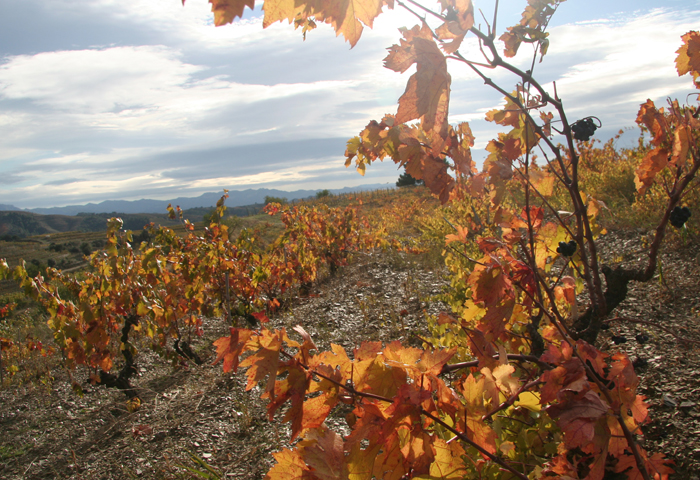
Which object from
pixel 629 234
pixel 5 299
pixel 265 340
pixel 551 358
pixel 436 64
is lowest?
pixel 5 299

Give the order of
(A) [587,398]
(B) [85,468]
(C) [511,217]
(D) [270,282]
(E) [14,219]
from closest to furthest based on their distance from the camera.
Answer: (A) [587,398], (C) [511,217], (B) [85,468], (D) [270,282], (E) [14,219]

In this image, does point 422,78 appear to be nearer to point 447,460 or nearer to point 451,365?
point 451,365

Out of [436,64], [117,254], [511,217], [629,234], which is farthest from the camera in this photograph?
[629,234]

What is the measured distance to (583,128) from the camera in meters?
1.16

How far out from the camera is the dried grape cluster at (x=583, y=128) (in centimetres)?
115

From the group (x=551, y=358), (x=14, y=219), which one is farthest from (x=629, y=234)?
(x=14, y=219)

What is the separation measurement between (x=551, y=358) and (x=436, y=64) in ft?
2.47

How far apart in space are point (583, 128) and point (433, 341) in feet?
4.41

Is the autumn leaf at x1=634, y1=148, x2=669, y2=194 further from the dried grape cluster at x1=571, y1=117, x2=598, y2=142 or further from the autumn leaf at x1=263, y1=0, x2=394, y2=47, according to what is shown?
the autumn leaf at x1=263, y1=0, x2=394, y2=47

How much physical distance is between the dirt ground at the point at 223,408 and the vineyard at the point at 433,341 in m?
0.02

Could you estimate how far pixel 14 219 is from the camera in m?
83.8

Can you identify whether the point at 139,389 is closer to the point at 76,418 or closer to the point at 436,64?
the point at 76,418

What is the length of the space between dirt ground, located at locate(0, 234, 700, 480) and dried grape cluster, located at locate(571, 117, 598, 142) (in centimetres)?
59

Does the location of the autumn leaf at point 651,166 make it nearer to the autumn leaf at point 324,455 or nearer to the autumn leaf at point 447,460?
the autumn leaf at point 447,460
